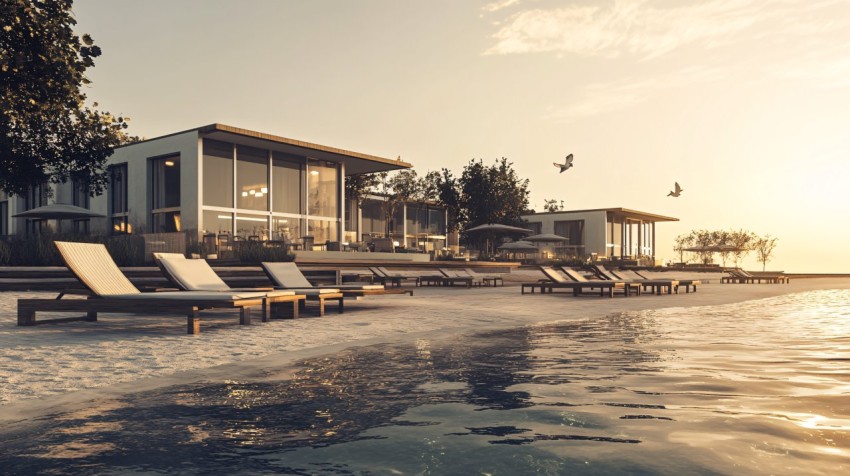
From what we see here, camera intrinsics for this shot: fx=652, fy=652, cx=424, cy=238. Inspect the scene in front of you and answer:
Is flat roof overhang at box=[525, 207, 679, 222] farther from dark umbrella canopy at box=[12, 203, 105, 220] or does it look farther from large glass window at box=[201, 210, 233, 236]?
dark umbrella canopy at box=[12, 203, 105, 220]

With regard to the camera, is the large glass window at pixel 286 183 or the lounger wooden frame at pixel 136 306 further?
the large glass window at pixel 286 183

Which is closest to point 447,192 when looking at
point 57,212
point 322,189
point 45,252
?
point 322,189

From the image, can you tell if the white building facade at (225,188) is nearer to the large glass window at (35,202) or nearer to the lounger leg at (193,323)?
the large glass window at (35,202)

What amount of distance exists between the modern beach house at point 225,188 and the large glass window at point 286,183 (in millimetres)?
38

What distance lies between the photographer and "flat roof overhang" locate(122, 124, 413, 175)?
839 inches

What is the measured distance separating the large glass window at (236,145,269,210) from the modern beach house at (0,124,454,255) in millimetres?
36

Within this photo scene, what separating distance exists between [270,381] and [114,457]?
2.05 m

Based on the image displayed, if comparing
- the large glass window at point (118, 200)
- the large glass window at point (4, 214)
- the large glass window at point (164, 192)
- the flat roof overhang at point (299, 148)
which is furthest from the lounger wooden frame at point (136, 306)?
the large glass window at point (4, 214)

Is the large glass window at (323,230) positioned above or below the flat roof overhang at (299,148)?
below

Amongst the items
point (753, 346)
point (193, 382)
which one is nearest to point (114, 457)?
point (193, 382)

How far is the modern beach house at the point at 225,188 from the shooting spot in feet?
72.8

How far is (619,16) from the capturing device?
15.2 metres

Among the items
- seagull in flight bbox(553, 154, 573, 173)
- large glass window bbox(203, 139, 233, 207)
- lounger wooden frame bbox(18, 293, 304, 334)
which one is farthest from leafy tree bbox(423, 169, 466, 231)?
lounger wooden frame bbox(18, 293, 304, 334)

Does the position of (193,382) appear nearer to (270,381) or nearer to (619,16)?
(270,381)
